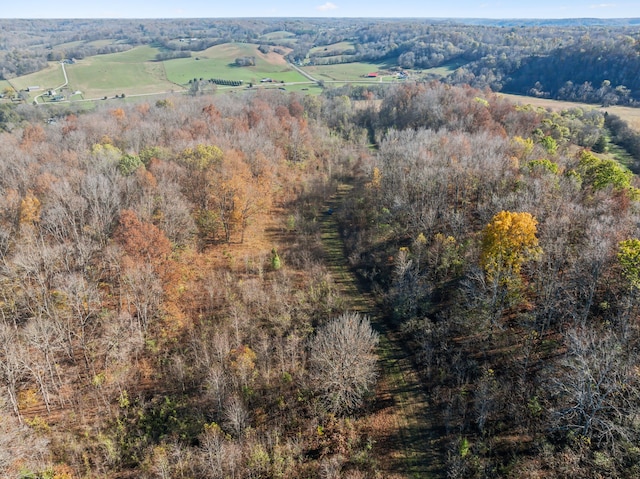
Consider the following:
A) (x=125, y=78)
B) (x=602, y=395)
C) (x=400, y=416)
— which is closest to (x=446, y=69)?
(x=125, y=78)

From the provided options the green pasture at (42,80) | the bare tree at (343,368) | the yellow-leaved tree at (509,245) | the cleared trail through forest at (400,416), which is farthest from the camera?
the green pasture at (42,80)

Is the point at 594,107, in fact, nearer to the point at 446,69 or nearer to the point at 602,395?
the point at 446,69

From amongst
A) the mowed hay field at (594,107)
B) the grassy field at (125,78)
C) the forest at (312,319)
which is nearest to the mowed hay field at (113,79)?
the grassy field at (125,78)

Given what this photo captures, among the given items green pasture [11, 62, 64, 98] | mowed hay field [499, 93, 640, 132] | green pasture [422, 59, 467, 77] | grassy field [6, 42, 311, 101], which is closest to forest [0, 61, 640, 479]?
mowed hay field [499, 93, 640, 132]

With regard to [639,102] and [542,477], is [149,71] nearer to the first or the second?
[639,102]

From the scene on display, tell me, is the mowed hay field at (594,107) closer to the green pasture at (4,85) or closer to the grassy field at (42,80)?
the grassy field at (42,80)
